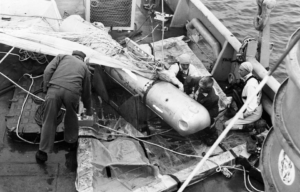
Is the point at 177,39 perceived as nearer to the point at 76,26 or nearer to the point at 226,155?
the point at 76,26

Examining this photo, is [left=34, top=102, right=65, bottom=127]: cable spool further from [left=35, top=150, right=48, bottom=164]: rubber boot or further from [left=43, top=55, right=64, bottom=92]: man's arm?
[left=43, top=55, right=64, bottom=92]: man's arm

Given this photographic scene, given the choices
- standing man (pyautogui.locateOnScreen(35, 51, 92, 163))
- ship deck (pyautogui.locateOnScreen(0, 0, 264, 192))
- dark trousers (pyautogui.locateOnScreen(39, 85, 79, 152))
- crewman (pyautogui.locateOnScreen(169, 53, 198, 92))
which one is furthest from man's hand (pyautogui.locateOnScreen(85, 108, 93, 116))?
crewman (pyautogui.locateOnScreen(169, 53, 198, 92))

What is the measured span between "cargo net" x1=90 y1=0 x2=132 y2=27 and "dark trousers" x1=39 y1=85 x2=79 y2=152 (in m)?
3.34

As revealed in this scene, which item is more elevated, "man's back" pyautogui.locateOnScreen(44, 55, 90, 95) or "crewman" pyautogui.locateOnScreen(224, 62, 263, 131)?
"man's back" pyautogui.locateOnScreen(44, 55, 90, 95)

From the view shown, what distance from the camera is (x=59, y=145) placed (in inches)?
214

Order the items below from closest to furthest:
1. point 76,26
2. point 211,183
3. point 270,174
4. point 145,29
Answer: point 270,174 → point 211,183 → point 76,26 → point 145,29

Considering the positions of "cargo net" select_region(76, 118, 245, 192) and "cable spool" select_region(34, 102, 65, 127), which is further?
"cable spool" select_region(34, 102, 65, 127)

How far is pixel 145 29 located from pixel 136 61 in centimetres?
267

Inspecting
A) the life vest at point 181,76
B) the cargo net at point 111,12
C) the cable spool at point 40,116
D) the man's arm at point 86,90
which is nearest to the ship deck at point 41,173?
the cable spool at point 40,116

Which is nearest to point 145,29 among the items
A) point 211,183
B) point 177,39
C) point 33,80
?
point 177,39

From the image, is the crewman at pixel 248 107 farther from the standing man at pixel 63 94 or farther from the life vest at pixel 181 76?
the standing man at pixel 63 94

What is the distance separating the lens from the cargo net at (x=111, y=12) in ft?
25.2

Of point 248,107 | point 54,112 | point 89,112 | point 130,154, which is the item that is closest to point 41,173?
point 54,112

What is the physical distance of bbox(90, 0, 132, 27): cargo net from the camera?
7688 mm
